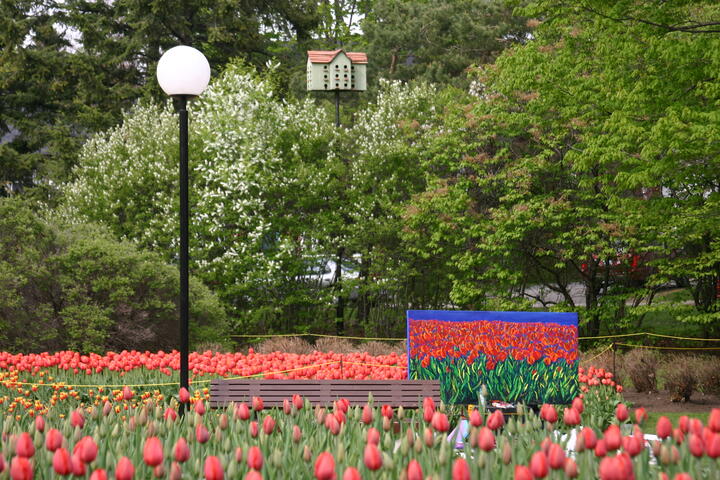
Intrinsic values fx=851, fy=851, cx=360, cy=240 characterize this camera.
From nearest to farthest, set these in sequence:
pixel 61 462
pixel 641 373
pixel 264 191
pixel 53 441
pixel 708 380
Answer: pixel 61 462 < pixel 53 441 < pixel 641 373 < pixel 708 380 < pixel 264 191

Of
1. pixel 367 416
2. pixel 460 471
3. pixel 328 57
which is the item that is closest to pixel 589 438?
pixel 460 471

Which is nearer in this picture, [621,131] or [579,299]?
[621,131]

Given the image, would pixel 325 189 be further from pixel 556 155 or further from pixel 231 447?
pixel 231 447

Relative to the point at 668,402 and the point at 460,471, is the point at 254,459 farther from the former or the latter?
the point at 668,402

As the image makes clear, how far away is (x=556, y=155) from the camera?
55.7 feet

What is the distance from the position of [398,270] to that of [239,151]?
14.6 ft

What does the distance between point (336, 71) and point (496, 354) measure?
1303 centimetres

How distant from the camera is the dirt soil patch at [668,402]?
1150 centimetres

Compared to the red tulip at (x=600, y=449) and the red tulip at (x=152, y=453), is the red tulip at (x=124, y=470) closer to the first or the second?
the red tulip at (x=152, y=453)

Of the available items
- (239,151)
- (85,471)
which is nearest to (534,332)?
(85,471)

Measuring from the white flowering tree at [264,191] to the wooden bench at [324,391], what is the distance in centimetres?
1037

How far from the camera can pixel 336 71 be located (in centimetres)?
2108

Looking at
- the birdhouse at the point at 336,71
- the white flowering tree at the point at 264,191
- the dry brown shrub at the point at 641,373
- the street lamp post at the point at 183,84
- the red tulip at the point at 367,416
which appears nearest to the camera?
the red tulip at the point at 367,416

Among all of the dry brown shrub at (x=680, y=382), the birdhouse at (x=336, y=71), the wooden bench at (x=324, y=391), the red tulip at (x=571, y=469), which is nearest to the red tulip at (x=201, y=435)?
the red tulip at (x=571, y=469)
